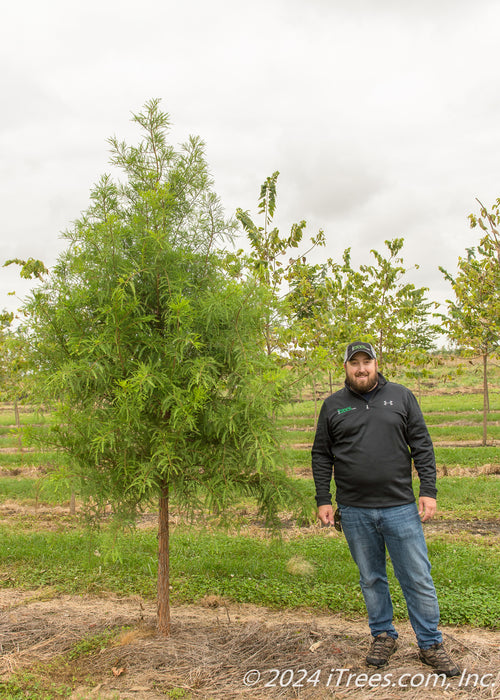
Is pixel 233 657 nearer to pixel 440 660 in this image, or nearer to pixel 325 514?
pixel 325 514

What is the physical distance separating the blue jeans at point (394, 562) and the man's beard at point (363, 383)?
90cm

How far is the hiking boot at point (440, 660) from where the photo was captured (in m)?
3.54

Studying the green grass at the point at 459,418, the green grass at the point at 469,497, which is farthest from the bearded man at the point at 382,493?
the green grass at the point at 459,418

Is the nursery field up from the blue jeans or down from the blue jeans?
down

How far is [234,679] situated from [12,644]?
201 cm

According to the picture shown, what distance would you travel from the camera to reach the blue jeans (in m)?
3.62

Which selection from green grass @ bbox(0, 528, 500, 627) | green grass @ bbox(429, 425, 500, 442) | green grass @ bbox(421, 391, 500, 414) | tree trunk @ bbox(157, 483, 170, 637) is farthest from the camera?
green grass @ bbox(421, 391, 500, 414)

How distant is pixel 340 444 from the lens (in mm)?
3912

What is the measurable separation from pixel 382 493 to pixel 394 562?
0.56 meters

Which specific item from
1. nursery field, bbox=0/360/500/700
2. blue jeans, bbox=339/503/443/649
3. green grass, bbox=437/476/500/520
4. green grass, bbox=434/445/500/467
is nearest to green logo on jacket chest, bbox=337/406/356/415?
nursery field, bbox=0/360/500/700

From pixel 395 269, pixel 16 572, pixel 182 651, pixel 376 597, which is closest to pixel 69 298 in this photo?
pixel 182 651

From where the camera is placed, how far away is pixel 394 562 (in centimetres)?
378

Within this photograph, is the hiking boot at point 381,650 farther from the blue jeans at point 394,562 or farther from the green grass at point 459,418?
the green grass at point 459,418

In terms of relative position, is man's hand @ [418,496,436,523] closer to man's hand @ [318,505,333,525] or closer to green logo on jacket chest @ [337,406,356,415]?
man's hand @ [318,505,333,525]
